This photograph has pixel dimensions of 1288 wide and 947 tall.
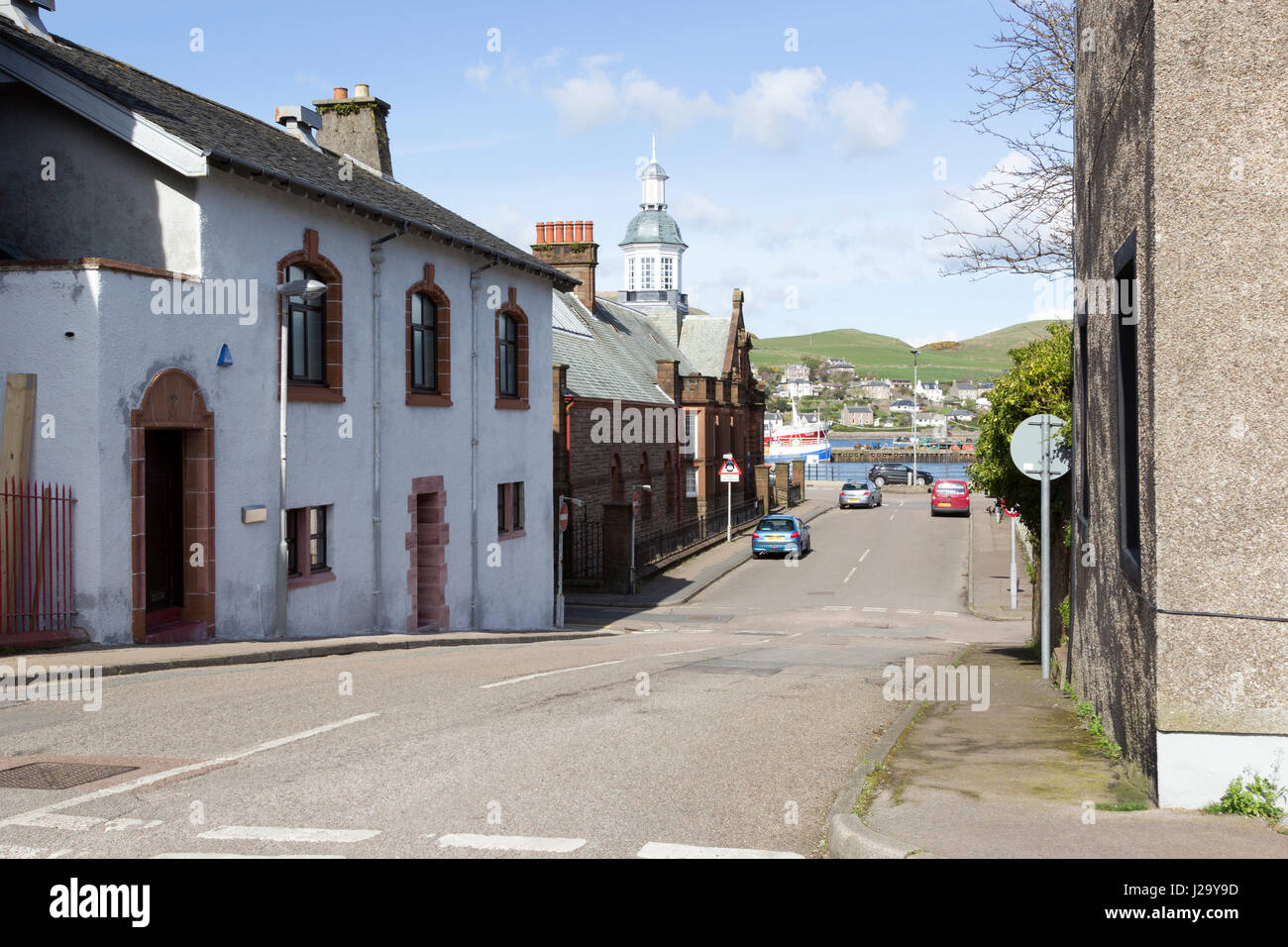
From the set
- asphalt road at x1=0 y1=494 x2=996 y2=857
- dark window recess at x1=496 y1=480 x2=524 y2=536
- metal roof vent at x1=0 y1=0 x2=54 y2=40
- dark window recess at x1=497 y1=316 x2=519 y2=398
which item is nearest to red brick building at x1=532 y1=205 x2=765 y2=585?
dark window recess at x1=496 y1=480 x2=524 y2=536

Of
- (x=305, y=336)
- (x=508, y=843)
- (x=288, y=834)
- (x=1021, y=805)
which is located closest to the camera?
(x=508, y=843)

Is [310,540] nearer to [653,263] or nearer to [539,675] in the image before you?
[539,675]

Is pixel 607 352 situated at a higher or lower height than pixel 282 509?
higher

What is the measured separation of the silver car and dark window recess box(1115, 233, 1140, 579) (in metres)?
55.3

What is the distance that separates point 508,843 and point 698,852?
1057mm

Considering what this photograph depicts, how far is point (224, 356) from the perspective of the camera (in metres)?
15.3

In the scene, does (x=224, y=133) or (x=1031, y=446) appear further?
(x=224, y=133)

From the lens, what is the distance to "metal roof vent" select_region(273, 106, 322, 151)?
23406 mm

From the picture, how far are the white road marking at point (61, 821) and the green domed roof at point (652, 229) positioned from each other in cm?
6961

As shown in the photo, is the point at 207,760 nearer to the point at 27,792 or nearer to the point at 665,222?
the point at 27,792

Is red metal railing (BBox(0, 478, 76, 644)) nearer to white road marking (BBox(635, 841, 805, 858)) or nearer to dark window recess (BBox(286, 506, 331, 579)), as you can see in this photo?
dark window recess (BBox(286, 506, 331, 579))

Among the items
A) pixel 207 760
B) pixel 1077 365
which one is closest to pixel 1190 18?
pixel 1077 365

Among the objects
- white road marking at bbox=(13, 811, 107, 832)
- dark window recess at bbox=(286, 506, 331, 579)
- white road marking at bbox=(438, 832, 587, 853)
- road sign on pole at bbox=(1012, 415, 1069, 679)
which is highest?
road sign on pole at bbox=(1012, 415, 1069, 679)

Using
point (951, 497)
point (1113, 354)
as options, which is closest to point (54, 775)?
point (1113, 354)
